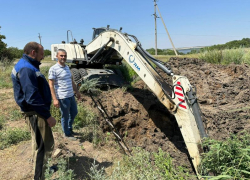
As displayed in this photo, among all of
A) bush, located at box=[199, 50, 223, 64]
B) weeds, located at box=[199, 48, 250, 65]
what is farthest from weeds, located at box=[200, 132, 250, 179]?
bush, located at box=[199, 50, 223, 64]

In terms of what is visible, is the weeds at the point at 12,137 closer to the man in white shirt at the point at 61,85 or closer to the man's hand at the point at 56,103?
the man in white shirt at the point at 61,85

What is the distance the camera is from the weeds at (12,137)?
383 centimetres

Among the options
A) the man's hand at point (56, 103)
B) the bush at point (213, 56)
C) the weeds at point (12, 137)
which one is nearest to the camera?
the man's hand at point (56, 103)

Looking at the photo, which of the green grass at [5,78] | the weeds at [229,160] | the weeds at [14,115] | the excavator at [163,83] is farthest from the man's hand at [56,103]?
the green grass at [5,78]

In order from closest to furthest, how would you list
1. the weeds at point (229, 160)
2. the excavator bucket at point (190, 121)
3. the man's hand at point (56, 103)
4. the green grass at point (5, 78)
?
the weeds at point (229, 160), the excavator bucket at point (190, 121), the man's hand at point (56, 103), the green grass at point (5, 78)

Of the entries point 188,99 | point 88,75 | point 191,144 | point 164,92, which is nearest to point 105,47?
point 88,75

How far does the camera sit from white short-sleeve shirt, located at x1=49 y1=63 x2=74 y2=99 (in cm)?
357

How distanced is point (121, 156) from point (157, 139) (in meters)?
0.92

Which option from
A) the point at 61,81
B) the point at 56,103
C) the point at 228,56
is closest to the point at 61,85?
the point at 61,81

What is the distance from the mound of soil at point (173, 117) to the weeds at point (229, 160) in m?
0.88

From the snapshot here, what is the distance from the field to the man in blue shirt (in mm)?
306

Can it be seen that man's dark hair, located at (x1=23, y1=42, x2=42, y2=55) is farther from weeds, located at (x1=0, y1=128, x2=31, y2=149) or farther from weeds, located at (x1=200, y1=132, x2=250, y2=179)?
weeds, located at (x1=200, y1=132, x2=250, y2=179)

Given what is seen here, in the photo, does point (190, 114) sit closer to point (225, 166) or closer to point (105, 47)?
point (225, 166)

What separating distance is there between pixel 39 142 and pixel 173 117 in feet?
10.6
